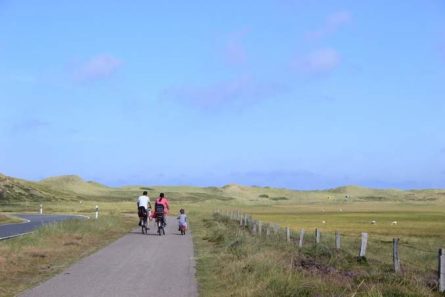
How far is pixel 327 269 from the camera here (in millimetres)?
14305

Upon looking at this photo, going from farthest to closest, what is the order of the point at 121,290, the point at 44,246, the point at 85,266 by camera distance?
the point at 44,246 → the point at 85,266 → the point at 121,290

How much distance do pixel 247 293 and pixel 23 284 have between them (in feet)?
16.3

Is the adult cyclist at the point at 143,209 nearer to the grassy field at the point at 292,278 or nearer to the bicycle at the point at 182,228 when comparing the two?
the bicycle at the point at 182,228

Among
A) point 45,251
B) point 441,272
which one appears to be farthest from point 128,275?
point 441,272

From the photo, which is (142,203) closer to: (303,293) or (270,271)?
(270,271)

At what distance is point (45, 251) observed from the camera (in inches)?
718

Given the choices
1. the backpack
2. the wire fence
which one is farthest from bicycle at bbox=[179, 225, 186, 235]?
the wire fence

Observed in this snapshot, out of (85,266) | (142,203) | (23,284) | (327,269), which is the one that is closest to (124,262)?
(85,266)

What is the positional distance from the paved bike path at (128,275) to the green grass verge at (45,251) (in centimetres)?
47

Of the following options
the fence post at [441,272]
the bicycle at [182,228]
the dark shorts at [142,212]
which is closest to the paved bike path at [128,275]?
the fence post at [441,272]

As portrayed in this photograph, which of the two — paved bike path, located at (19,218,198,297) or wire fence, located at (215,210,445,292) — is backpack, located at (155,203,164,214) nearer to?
wire fence, located at (215,210,445,292)

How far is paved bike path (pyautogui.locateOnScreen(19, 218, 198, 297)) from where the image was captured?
1155 centimetres

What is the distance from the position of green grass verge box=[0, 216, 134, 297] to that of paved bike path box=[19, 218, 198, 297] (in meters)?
0.47

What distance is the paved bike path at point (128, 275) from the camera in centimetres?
1155
